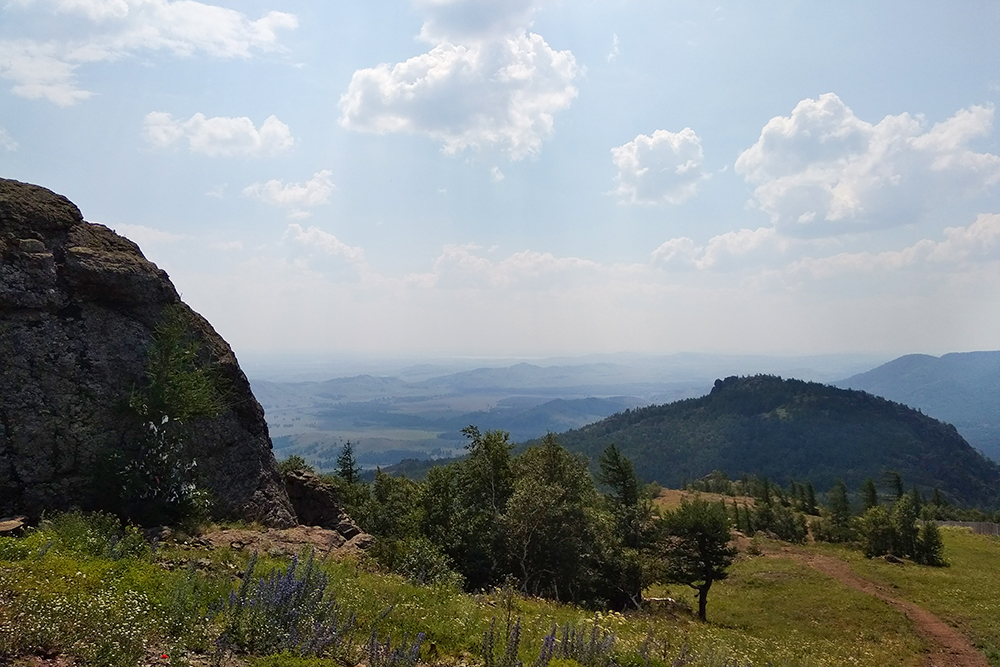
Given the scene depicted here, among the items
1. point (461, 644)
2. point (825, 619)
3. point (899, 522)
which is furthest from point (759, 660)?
point (899, 522)

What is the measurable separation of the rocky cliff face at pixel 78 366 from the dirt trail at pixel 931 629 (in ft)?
81.1

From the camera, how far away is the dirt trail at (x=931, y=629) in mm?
19625

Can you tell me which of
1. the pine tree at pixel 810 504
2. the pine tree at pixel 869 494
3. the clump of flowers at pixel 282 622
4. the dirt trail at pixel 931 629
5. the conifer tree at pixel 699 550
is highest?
the clump of flowers at pixel 282 622

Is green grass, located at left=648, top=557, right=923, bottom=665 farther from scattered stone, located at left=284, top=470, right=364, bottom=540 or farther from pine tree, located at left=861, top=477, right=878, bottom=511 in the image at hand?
pine tree, located at left=861, top=477, right=878, bottom=511

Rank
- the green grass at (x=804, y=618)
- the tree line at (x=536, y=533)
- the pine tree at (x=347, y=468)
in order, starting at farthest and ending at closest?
the pine tree at (x=347, y=468)
the tree line at (x=536, y=533)
the green grass at (x=804, y=618)

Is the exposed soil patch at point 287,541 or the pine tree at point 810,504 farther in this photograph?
the pine tree at point 810,504

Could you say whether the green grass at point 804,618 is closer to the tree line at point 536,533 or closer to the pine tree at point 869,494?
the tree line at point 536,533

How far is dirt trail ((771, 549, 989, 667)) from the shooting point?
19.6m

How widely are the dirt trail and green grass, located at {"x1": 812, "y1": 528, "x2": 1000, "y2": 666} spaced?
44cm

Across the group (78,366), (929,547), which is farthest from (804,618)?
(78,366)

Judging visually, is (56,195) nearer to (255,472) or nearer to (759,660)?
(255,472)

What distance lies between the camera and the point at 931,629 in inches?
925

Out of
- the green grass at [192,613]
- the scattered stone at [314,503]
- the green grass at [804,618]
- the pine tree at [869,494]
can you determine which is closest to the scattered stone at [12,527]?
the green grass at [192,613]

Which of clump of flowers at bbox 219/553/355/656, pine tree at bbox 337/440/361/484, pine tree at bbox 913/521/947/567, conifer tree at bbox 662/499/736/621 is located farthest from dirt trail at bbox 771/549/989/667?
pine tree at bbox 337/440/361/484
